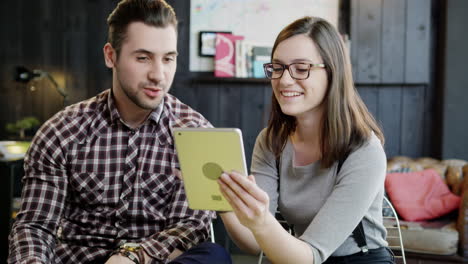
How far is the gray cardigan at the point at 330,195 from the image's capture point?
55.4 inches

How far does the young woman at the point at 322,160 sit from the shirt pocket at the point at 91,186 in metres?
0.40

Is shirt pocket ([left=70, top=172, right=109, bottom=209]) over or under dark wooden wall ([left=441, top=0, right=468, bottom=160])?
under

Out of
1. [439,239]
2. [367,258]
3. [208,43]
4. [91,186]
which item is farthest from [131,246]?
[208,43]

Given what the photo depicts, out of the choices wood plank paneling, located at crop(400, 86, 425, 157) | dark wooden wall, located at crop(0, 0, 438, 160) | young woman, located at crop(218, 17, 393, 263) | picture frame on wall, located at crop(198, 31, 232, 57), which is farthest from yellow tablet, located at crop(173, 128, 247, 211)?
wood plank paneling, located at crop(400, 86, 425, 157)

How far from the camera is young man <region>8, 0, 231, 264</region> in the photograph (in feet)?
5.30

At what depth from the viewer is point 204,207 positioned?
4.41 ft

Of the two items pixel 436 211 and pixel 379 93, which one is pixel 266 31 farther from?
pixel 436 211

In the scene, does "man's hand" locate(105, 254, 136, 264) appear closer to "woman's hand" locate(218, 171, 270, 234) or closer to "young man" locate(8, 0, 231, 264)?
"young man" locate(8, 0, 231, 264)

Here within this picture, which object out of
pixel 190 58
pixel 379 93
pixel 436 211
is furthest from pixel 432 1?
pixel 190 58

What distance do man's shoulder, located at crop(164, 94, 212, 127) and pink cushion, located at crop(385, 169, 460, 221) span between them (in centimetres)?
215

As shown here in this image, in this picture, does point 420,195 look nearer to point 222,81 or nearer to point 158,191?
point 222,81

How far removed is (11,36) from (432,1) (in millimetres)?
3551

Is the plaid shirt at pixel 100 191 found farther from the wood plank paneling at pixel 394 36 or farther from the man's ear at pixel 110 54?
the wood plank paneling at pixel 394 36

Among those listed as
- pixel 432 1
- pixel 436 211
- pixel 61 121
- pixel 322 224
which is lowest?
pixel 436 211
